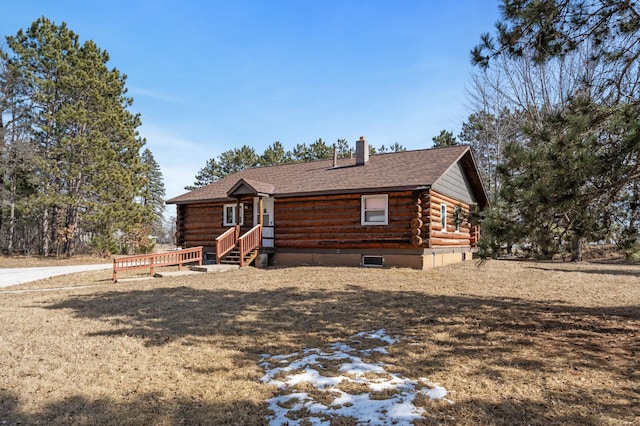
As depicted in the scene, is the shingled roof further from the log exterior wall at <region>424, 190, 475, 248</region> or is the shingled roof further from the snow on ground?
the snow on ground

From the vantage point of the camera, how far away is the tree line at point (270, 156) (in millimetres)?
46031

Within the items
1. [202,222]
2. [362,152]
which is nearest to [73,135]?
[202,222]

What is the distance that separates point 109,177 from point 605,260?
3126 centimetres

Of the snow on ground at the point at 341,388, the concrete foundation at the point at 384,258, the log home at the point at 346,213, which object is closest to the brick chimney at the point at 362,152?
the log home at the point at 346,213

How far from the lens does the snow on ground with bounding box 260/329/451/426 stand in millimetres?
3814

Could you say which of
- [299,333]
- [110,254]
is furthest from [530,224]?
[110,254]

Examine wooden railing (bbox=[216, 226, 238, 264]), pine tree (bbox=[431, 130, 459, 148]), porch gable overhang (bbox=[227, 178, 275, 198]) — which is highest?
pine tree (bbox=[431, 130, 459, 148])

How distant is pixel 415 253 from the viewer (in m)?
15.1

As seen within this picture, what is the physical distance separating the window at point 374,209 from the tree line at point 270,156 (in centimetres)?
2800

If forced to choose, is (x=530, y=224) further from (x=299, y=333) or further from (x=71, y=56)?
(x=71, y=56)

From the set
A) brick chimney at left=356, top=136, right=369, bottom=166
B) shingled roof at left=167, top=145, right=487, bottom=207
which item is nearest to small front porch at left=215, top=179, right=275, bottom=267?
shingled roof at left=167, top=145, right=487, bottom=207

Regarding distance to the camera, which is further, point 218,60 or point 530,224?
point 218,60

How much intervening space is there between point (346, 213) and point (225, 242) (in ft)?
18.0

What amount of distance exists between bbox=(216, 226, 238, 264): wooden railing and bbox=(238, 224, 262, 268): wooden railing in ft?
2.88
